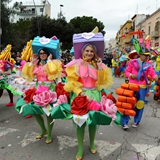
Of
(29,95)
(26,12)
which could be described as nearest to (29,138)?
(29,95)

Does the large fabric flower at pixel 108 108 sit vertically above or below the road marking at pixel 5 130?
above

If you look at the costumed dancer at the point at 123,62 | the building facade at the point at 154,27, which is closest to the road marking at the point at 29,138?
the costumed dancer at the point at 123,62

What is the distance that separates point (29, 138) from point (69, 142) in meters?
0.76

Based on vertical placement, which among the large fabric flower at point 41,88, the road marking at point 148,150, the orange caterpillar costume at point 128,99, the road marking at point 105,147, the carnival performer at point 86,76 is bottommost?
the road marking at point 148,150

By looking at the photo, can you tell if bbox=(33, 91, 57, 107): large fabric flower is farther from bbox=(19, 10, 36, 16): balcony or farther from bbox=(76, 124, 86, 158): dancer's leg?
bbox=(19, 10, 36, 16): balcony

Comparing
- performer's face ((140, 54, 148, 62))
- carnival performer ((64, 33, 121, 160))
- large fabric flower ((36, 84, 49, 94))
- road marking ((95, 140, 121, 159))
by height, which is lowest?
road marking ((95, 140, 121, 159))

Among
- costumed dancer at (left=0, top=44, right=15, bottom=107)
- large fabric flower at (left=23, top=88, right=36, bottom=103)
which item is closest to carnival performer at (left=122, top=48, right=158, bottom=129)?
large fabric flower at (left=23, top=88, right=36, bottom=103)

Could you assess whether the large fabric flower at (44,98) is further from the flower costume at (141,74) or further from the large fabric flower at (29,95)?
the flower costume at (141,74)

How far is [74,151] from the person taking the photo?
3002 millimetres

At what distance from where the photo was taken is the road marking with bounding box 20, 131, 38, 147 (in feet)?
10.8

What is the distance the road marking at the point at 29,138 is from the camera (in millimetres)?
3303

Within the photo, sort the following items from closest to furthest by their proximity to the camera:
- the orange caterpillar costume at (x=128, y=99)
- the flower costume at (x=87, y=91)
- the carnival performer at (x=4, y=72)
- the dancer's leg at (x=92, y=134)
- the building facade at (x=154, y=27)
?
the flower costume at (x=87, y=91)
the dancer's leg at (x=92, y=134)
the orange caterpillar costume at (x=128, y=99)
the carnival performer at (x=4, y=72)
the building facade at (x=154, y=27)

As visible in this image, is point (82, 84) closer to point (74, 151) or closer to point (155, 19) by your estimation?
point (74, 151)

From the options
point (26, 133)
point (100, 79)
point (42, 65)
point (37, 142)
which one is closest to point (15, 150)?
point (37, 142)
